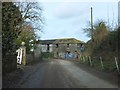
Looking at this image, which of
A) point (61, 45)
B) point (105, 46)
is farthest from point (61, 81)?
point (61, 45)

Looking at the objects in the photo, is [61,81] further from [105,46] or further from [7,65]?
[105,46]

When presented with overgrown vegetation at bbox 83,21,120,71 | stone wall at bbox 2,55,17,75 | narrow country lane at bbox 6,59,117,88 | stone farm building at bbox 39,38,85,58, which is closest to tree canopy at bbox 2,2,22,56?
stone wall at bbox 2,55,17,75

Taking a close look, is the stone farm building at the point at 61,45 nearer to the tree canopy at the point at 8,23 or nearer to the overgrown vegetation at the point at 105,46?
the overgrown vegetation at the point at 105,46

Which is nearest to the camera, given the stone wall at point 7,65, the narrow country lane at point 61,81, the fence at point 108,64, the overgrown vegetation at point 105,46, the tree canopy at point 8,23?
the narrow country lane at point 61,81

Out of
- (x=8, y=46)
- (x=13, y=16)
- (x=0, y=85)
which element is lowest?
(x=0, y=85)

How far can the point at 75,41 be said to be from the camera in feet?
529

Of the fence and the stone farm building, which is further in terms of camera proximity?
the stone farm building

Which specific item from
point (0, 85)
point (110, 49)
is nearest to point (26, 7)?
point (110, 49)

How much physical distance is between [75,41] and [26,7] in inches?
3677

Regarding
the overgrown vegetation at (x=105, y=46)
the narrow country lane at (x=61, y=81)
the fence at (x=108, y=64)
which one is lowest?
the narrow country lane at (x=61, y=81)

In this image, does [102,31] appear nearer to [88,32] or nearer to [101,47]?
[101,47]

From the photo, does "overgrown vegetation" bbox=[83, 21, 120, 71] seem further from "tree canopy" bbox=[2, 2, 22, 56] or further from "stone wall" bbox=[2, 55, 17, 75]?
"tree canopy" bbox=[2, 2, 22, 56]

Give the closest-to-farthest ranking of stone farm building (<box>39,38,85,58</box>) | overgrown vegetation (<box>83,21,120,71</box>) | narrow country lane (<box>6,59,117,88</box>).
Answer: narrow country lane (<box>6,59,117,88</box>)
overgrown vegetation (<box>83,21,120,71</box>)
stone farm building (<box>39,38,85,58</box>)

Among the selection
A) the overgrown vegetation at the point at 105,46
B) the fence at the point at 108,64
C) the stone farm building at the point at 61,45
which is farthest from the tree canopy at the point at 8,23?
the stone farm building at the point at 61,45
